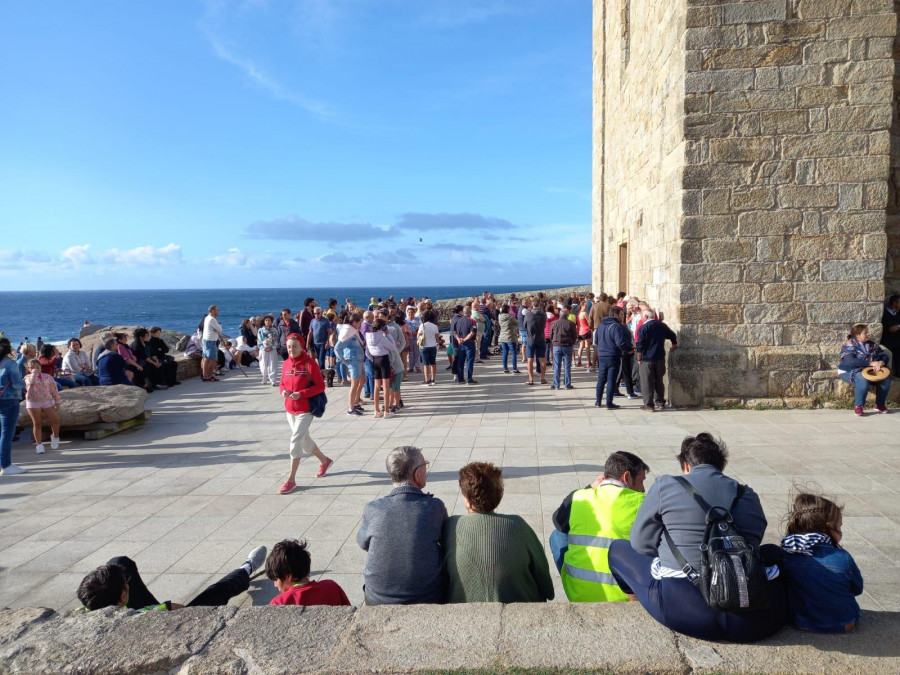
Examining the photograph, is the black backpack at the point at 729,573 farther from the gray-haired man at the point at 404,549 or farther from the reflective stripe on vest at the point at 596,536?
the gray-haired man at the point at 404,549

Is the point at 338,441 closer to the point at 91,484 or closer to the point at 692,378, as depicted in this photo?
the point at 91,484

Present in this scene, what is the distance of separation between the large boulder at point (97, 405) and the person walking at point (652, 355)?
7336 millimetres

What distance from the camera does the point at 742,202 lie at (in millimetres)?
8484

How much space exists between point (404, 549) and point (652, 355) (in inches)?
258

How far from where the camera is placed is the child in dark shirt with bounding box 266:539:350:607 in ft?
10.2

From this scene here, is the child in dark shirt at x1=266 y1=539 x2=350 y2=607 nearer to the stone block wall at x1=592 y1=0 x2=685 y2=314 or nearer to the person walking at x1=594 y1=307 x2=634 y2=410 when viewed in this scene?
the person walking at x1=594 y1=307 x2=634 y2=410

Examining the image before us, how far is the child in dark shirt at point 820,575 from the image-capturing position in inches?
94.1

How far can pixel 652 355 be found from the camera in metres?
8.73

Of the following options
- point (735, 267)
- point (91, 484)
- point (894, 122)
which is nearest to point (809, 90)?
point (894, 122)

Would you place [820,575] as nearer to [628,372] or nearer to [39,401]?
[628,372]

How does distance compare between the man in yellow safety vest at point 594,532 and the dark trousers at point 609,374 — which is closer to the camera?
the man in yellow safety vest at point 594,532

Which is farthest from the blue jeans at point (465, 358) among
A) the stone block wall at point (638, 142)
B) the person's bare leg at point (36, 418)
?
the person's bare leg at point (36, 418)

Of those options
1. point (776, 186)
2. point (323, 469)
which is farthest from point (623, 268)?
point (323, 469)

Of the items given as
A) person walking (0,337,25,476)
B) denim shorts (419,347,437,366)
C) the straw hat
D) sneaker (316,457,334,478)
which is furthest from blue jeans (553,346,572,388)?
person walking (0,337,25,476)
